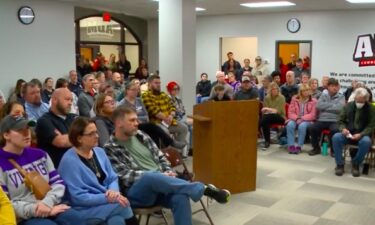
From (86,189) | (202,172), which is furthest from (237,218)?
(86,189)

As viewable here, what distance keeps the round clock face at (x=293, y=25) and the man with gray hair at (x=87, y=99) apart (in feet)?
22.4

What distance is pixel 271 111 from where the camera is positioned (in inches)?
305

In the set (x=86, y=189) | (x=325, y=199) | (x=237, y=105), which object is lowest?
(x=325, y=199)

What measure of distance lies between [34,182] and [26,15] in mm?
7170

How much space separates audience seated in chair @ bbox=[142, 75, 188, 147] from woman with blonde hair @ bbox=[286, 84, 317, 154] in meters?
2.00

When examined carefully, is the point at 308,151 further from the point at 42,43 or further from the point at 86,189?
the point at 42,43

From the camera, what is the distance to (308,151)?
7398 millimetres

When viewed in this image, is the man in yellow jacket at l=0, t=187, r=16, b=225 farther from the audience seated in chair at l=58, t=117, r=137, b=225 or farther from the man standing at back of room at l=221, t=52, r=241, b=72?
the man standing at back of room at l=221, t=52, r=241, b=72

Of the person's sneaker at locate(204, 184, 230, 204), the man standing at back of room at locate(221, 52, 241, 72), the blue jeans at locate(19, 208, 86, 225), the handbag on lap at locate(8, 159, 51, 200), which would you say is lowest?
the person's sneaker at locate(204, 184, 230, 204)

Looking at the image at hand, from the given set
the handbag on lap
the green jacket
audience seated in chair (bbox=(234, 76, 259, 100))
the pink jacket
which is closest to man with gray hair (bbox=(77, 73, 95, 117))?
audience seated in chair (bbox=(234, 76, 259, 100))

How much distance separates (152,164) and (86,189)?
762mm

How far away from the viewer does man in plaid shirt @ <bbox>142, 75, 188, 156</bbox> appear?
605 cm

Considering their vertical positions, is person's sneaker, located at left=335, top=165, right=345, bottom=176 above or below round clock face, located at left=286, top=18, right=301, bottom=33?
below

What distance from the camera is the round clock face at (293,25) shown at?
1165 centimetres
